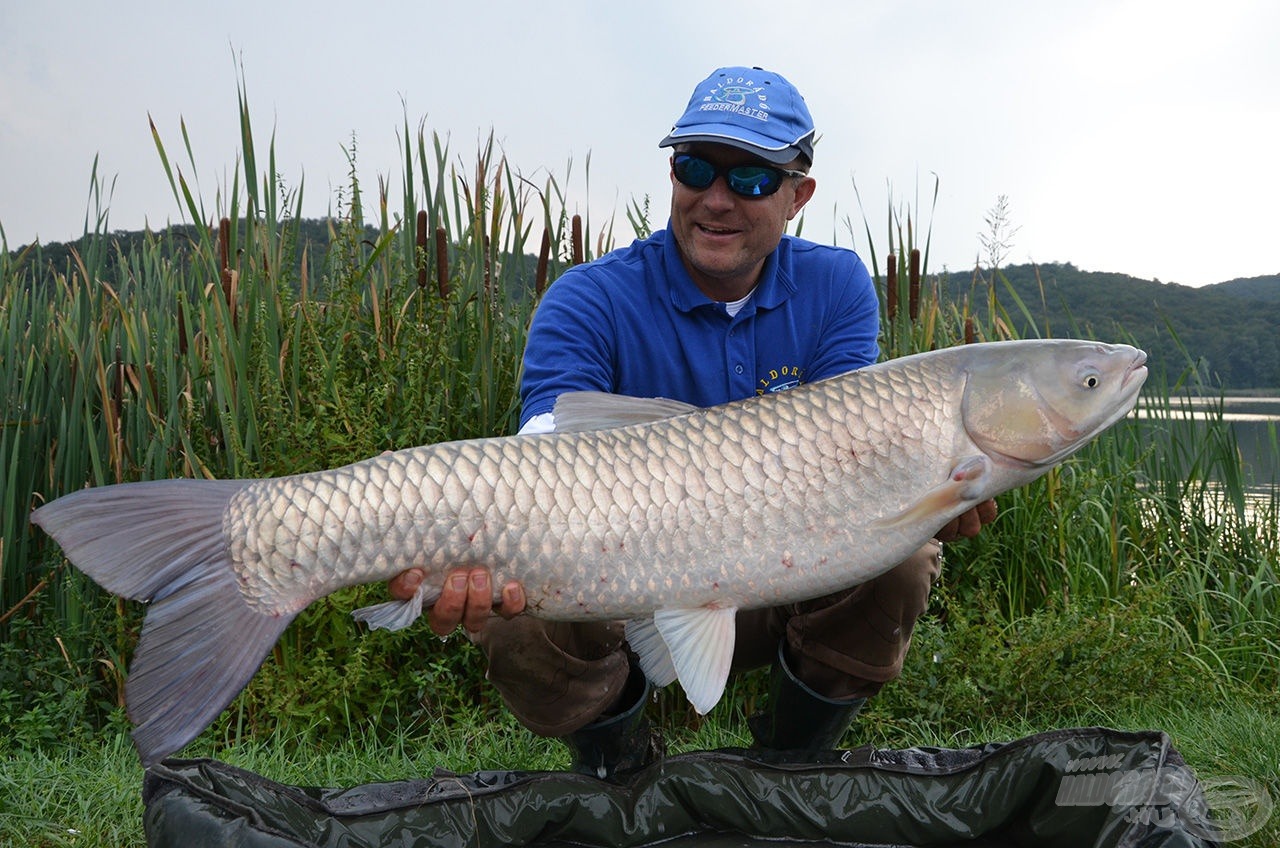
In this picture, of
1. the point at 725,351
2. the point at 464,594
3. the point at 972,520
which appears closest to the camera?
the point at 464,594

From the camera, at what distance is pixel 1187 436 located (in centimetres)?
392

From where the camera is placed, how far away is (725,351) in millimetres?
2381

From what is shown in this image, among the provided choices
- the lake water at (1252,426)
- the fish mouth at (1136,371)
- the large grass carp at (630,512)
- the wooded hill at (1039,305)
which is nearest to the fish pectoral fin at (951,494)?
the large grass carp at (630,512)

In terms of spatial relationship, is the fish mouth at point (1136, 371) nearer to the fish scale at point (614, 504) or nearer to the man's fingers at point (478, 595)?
the fish scale at point (614, 504)

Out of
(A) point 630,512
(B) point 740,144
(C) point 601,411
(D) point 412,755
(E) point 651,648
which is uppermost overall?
(B) point 740,144

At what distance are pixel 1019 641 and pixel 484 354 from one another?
1466mm

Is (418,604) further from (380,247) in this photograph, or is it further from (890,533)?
(380,247)

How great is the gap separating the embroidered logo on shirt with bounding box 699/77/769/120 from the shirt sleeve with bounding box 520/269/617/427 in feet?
1.37

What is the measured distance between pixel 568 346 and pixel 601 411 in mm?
466

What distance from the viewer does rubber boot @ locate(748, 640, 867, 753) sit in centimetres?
235

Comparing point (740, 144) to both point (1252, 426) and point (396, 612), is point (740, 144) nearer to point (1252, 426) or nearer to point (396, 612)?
point (396, 612)

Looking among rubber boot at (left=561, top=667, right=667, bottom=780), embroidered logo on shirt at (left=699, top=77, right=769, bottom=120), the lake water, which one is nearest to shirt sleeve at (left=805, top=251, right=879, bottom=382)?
embroidered logo on shirt at (left=699, top=77, right=769, bottom=120)

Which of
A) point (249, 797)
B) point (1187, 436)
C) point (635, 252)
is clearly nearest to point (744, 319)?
point (635, 252)

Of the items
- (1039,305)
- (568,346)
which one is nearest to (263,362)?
(568,346)
